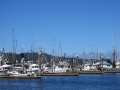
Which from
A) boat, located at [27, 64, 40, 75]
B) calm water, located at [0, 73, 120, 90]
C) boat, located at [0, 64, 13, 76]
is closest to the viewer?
calm water, located at [0, 73, 120, 90]

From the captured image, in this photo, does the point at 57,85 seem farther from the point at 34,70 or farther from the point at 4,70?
the point at 34,70

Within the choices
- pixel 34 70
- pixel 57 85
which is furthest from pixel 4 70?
pixel 57 85

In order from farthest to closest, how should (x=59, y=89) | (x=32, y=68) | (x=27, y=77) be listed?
(x=32, y=68), (x=27, y=77), (x=59, y=89)

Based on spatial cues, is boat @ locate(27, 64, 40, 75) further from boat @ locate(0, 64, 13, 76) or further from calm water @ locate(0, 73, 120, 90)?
calm water @ locate(0, 73, 120, 90)

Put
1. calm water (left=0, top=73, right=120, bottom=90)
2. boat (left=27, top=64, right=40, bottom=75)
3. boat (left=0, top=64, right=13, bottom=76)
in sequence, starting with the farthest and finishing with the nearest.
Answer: boat (left=27, top=64, right=40, bottom=75), boat (left=0, top=64, right=13, bottom=76), calm water (left=0, top=73, right=120, bottom=90)

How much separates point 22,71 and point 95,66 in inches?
3298

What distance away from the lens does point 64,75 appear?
449 feet

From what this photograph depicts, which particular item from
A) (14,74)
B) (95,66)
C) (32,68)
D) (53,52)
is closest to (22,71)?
(14,74)

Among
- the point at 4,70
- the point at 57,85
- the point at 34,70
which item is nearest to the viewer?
the point at 57,85

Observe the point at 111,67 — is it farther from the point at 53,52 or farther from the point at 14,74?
the point at 14,74

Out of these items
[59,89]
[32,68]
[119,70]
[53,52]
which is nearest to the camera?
[59,89]

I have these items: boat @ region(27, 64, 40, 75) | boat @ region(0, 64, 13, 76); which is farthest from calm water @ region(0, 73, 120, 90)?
boat @ region(27, 64, 40, 75)

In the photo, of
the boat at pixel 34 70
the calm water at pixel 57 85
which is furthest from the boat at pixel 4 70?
the calm water at pixel 57 85

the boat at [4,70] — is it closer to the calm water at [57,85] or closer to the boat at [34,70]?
the boat at [34,70]
